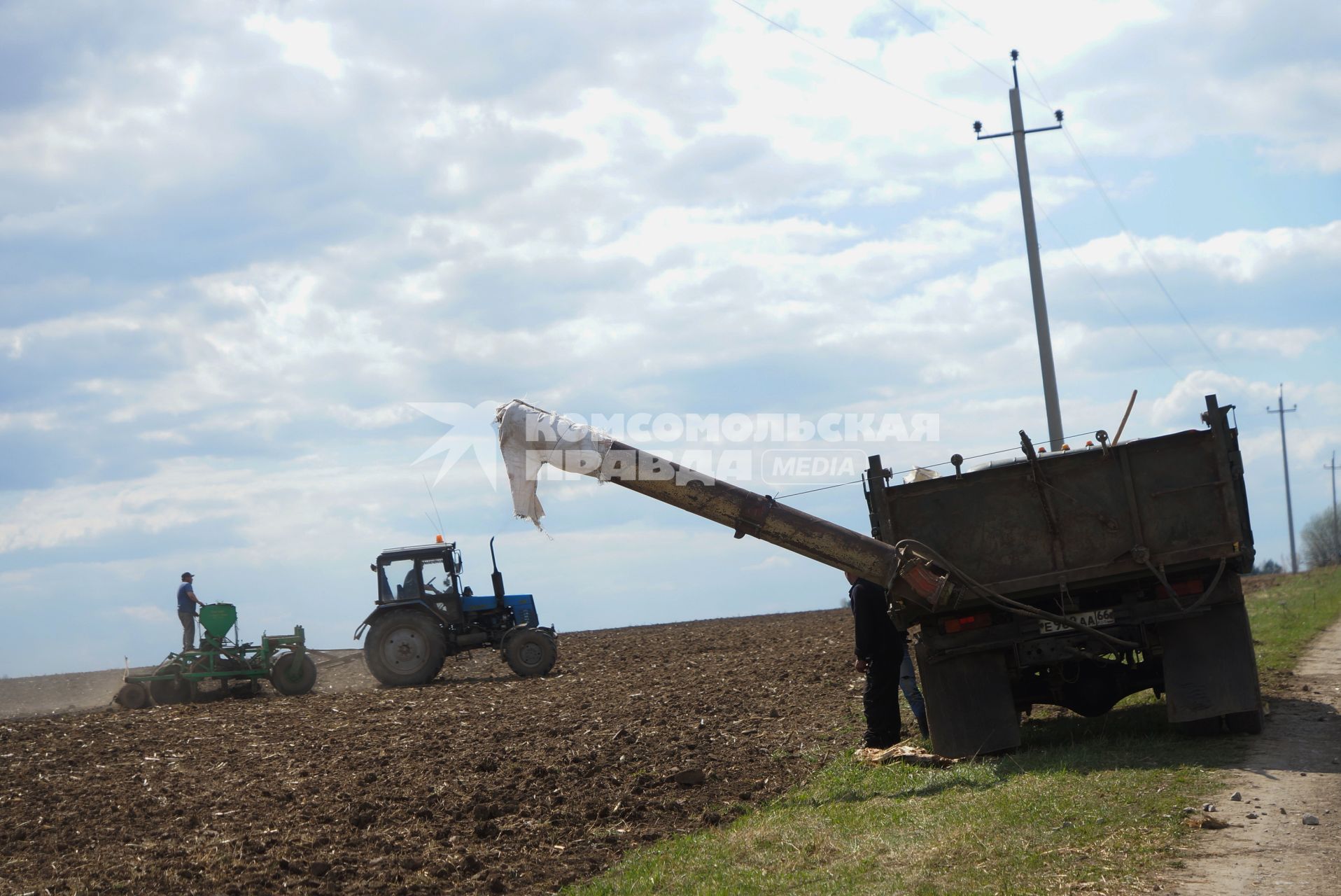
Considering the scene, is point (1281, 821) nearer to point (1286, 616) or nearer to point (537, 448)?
point (537, 448)

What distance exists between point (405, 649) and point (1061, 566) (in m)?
13.9

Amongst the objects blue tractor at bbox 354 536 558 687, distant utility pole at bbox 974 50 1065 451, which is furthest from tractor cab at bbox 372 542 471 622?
distant utility pole at bbox 974 50 1065 451

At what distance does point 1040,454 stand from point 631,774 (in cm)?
441

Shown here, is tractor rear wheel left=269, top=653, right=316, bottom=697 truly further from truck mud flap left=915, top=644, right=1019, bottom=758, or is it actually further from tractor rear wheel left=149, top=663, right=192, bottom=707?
truck mud flap left=915, top=644, right=1019, bottom=758

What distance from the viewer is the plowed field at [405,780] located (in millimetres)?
7574

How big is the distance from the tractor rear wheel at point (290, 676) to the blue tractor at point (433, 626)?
1263mm

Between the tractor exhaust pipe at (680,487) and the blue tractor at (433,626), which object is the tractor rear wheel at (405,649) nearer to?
the blue tractor at (433,626)

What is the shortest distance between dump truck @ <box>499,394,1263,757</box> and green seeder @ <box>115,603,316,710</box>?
13.4m

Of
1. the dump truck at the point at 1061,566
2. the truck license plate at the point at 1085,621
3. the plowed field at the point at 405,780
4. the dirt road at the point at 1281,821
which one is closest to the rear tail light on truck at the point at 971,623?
the dump truck at the point at 1061,566

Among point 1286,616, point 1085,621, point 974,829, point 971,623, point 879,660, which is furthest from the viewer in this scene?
point 1286,616

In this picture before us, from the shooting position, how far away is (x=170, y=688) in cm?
2036

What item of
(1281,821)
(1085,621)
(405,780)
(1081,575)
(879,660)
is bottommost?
(1281,821)

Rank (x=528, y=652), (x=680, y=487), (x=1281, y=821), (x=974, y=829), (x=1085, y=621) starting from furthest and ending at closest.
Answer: (x=528, y=652) < (x=680, y=487) < (x=1085, y=621) < (x=974, y=829) < (x=1281, y=821)

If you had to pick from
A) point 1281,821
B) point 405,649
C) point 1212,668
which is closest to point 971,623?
point 1212,668
